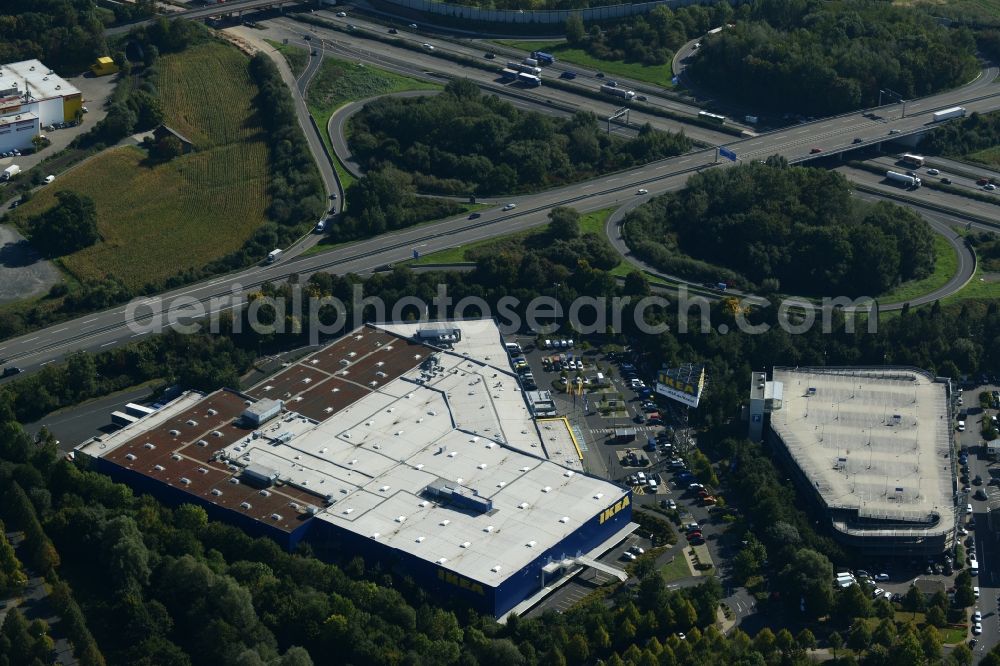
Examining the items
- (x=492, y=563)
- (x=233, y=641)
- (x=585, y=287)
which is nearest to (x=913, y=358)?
(x=585, y=287)

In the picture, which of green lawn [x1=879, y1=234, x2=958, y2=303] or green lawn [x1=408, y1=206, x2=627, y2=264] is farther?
green lawn [x1=408, y1=206, x2=627, y2=264]

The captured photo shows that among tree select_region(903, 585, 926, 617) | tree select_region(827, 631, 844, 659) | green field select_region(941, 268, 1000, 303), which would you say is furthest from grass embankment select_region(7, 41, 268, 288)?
tree select_region(903, 585, 926, 617)

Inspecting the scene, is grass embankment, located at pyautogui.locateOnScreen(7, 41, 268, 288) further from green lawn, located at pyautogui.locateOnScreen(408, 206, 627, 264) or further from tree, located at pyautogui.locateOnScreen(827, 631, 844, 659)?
tree, located at pyautogui.locateOnScreen(827, 631, 844, 659)

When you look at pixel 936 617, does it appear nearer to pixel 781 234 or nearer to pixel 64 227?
pixel 781 234

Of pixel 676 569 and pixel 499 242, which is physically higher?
pixel 499 242

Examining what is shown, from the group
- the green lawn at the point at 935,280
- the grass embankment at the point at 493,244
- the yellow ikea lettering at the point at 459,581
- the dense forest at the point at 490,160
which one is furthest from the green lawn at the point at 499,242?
the yellow ikea lettering at the point at 459,581

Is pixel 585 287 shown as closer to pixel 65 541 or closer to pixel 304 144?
pixel 304 144

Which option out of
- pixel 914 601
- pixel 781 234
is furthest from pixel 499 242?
pixel 914 601
